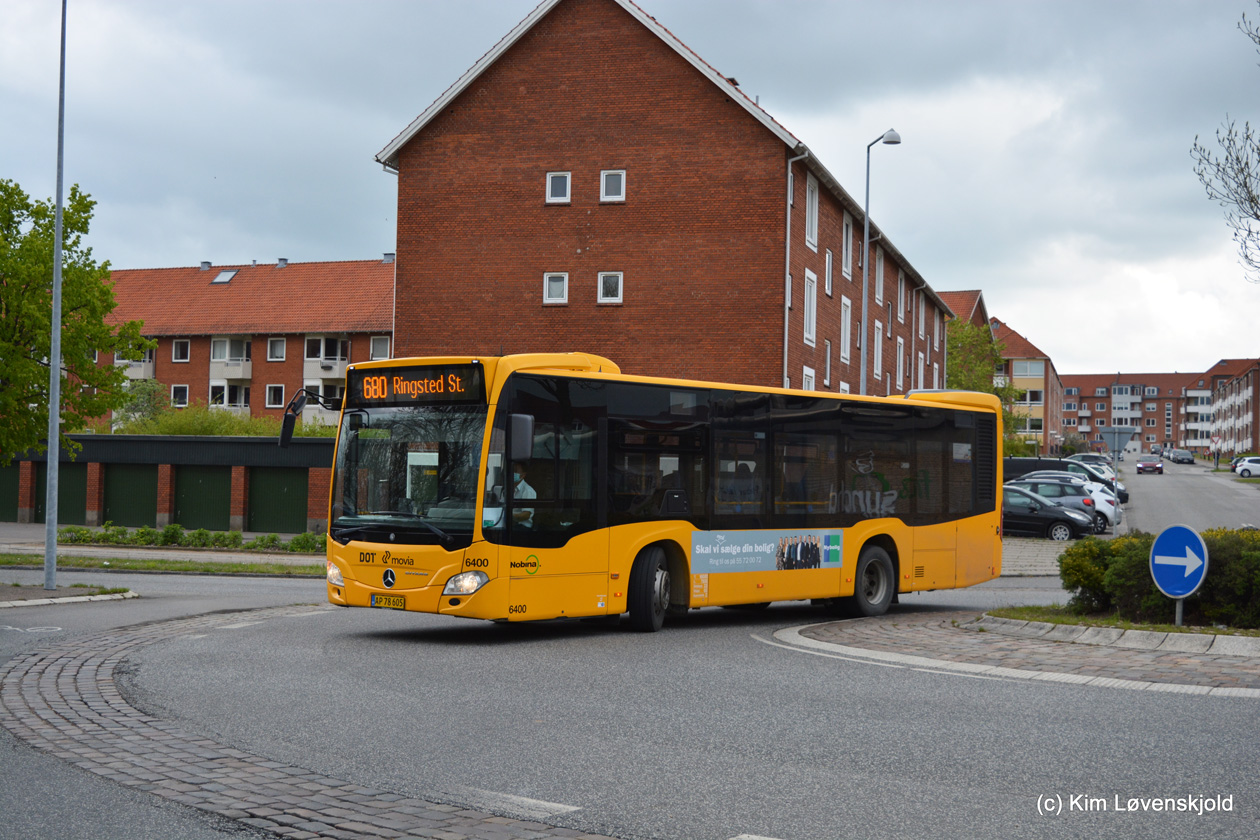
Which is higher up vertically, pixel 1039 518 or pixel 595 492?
pixel 595 492

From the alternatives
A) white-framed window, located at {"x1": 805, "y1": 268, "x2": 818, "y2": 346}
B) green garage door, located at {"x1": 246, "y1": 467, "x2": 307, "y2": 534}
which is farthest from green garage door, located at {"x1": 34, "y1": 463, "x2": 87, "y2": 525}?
white-framed window, located at {"x1": 805, "y1": 268, "x2": 818, "y2": 346}

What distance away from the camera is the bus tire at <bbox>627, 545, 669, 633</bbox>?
1285 centimetres

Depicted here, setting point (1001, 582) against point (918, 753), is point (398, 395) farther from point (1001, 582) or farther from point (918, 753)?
point (1001, 582)

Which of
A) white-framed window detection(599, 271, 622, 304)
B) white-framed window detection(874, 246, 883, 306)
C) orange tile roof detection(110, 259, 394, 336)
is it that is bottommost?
white-framed window detection(599, 271, 622, 304)

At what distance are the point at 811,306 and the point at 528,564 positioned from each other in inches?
1060

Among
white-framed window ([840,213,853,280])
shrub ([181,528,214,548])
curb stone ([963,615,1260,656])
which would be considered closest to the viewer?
curb stone ([963,615,1260,656])

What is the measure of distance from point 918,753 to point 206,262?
2965 inches

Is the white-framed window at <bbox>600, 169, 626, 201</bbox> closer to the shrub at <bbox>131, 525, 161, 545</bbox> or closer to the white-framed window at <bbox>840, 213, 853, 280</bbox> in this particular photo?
the white-framed window at <bbox>840, 213, 853, 280</bbox>

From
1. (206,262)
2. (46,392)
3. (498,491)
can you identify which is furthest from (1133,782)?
(206,262)

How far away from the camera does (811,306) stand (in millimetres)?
37531

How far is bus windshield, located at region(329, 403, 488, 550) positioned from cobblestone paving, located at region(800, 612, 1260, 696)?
389cm

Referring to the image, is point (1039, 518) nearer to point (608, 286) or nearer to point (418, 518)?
point (608, 286)

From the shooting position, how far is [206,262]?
76000 mm

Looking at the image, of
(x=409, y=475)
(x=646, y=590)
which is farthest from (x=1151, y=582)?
(x=409, y=475)
